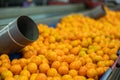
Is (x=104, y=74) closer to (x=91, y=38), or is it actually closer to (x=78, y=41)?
(x=78, y=41)

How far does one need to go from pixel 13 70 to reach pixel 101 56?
0.89 m

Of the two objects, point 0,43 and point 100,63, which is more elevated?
point 0,43

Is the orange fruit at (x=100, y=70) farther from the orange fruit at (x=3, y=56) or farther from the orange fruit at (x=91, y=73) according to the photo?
the orange fruit at (x=3, y=56)

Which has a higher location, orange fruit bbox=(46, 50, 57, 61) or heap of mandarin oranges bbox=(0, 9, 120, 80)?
orange fruit bbox=(46, 50, 57, 61)

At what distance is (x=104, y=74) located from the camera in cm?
182

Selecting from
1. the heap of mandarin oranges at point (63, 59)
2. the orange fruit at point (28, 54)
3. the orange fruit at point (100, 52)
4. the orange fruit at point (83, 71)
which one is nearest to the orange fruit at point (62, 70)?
the heap of mandarin oranges at point (63, 59)

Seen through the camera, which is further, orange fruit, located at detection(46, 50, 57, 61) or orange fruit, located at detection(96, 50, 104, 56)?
orange fruit, located at detection(96, 50, 104, 56)

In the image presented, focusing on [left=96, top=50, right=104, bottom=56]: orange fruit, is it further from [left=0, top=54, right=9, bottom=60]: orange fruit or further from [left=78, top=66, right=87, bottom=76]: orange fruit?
[left=0, top=54, right=9, bottom=60]: orange fruit

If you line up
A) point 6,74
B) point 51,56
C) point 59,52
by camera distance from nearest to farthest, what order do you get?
point 6,74
point 51,56
point 59,52

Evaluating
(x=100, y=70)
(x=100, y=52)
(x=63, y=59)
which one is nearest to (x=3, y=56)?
(x=63, y=59)

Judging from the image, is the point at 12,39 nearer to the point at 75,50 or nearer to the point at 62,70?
the point at 62,70

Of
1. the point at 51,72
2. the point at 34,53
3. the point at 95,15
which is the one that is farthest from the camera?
the point at 95,15

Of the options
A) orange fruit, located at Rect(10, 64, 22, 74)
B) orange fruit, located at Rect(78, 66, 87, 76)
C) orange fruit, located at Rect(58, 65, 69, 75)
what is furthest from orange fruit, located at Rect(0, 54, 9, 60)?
orange fruit, located at Rect(78, 66, 87, 76)

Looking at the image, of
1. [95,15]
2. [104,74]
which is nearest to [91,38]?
[104,74]
